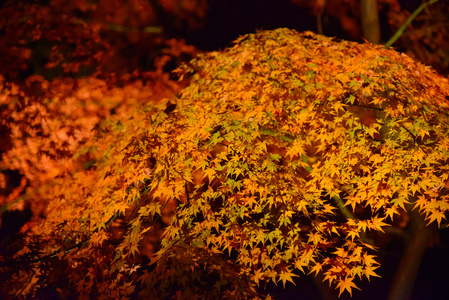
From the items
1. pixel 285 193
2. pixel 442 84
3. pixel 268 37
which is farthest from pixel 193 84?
pixel 442 84

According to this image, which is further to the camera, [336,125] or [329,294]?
[329,294]

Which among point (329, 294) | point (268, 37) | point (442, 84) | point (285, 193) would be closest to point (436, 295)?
point (329, 294)

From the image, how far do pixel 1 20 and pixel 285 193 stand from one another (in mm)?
7152

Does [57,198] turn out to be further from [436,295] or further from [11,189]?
[436,295]

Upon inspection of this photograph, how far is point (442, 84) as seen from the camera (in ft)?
16.3

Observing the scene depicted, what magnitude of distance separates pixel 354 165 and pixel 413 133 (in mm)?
878

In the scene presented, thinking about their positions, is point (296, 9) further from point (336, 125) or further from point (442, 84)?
point (336, 125)

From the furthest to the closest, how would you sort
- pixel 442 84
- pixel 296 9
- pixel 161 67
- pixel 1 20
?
pixel 296 9, pixel 161 67, pixel 1 20, pixel 442 84

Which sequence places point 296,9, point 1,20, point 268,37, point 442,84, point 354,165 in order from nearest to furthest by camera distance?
point 354,165, point 442,84, point 268,37, point 1,20, point 296,9

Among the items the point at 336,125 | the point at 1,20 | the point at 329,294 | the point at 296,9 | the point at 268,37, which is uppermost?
the point at 296,9

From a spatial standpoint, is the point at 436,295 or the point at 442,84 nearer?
the point at 442,84

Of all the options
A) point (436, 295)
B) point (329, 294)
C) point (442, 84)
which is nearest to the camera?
point (442, 84)

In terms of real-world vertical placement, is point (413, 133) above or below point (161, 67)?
below

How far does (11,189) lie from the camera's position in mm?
8758
